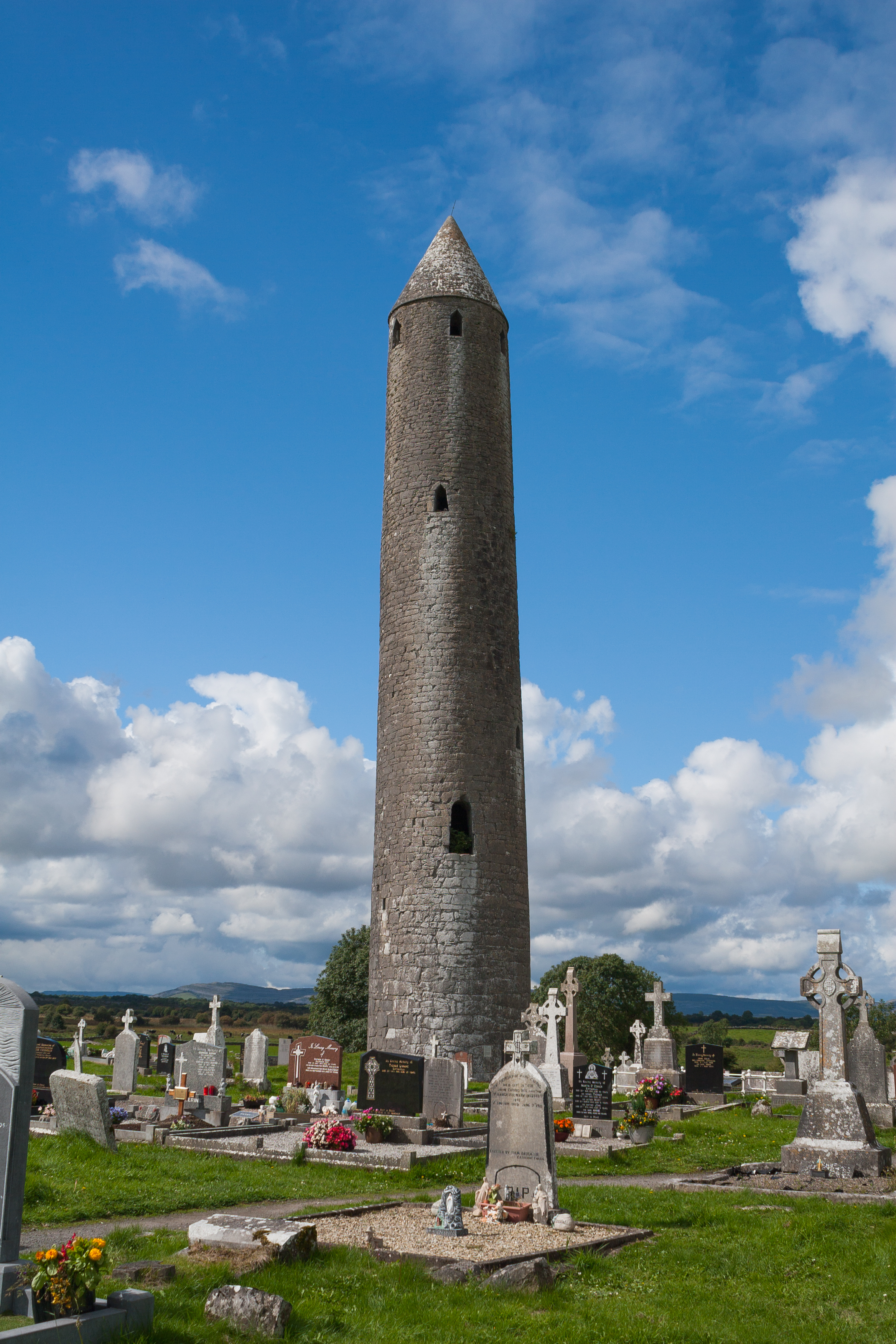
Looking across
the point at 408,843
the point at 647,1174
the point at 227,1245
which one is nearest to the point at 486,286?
the point at 408,843

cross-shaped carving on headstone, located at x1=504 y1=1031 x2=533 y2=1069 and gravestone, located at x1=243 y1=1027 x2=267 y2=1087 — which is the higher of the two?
cross-shaped carving on headstone, located at x1=504 y1=1031 x2=533 y2=1069

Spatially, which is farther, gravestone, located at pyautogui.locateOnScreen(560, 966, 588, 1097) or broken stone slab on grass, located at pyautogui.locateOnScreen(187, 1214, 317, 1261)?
gravestone, located at pyautogui.locateOnScreen(560, 966, 588, 1097)

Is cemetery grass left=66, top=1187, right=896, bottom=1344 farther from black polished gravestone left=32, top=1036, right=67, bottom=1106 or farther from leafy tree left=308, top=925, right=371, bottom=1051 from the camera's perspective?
leafy tree left=308, top=925, right=371, bottom=1051

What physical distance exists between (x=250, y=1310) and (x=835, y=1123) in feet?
25.9

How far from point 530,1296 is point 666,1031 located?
66.3 feet

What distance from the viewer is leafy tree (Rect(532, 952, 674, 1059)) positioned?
151 feet

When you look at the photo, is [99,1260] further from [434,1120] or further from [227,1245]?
[434,1120]

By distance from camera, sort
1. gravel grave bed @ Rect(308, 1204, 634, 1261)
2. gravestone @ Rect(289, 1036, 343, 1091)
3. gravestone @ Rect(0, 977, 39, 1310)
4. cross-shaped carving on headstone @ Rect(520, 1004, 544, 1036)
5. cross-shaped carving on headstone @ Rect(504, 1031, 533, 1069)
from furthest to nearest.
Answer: cross-shaped carving on headstone @ Rect(520, 1004, 544, 1036), gravestone @ Rect(289, 1036, 343, 1091), cross-shaped carving on headstone @ Rect(504, 1031, 533, 1069), gravel grave bed @ Rect(308, 1204, 634, 1261), gravestone @ Rect(0, 977, 39, 1310)

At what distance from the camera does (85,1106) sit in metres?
12.7

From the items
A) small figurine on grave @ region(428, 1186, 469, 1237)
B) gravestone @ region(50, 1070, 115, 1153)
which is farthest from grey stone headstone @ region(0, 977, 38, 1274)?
gravestone @ region(50, 1070, 115, 1153)

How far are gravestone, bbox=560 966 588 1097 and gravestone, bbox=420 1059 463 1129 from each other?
4872 millimetres

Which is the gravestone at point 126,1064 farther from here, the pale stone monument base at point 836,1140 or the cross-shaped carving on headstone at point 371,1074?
the pale stone monument base at point 836,1140

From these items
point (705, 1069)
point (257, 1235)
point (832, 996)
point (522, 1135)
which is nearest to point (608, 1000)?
point (705, 1069)

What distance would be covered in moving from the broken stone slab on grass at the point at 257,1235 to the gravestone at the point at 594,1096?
9.40m
